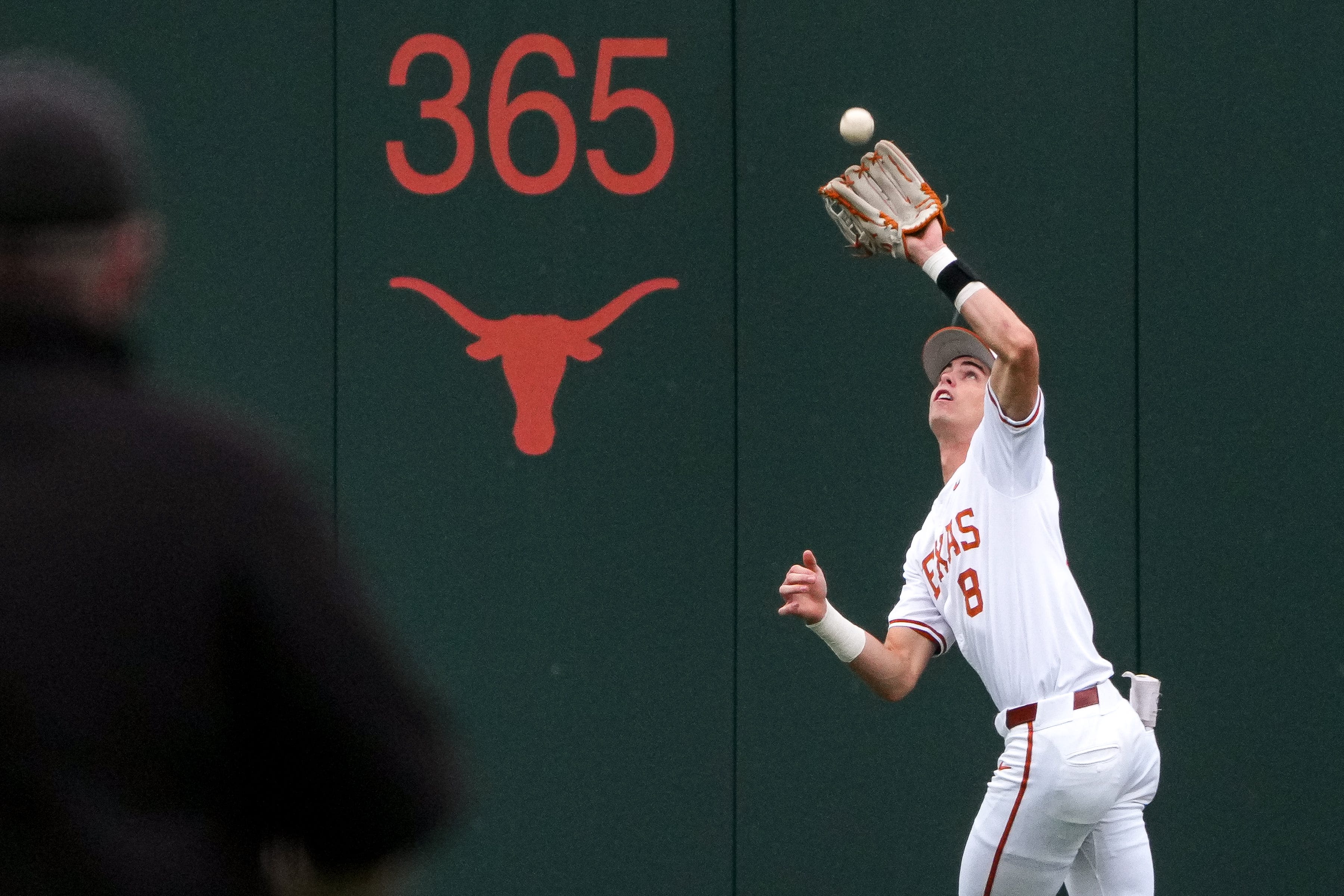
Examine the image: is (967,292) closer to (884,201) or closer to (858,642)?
(884,201)

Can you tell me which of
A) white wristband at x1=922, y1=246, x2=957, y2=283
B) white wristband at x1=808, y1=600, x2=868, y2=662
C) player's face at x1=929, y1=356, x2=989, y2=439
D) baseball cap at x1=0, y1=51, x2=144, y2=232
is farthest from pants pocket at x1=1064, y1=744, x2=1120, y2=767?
baseball cap at x1=0, y1=51, x2=144, y2=232

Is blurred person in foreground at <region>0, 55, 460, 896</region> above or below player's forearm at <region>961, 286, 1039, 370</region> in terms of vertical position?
below

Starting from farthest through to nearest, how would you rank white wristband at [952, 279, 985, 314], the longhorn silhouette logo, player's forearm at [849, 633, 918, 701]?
the longhorn silhouette logo, player's forearm at [849, 633, 918, 701], white wristband at [952, 279, 985, 314]

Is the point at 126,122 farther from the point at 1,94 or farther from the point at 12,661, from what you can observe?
the point at 12,661

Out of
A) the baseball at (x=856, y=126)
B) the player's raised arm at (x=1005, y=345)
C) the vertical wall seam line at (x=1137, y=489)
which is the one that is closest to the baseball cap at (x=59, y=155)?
the player's raised arm at (x=1005, y=345)

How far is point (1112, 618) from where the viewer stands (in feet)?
18.0

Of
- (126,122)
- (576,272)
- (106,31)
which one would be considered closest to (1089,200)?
(576,272)

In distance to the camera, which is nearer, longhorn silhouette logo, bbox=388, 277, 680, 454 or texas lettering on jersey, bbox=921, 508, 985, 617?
texas lettering on jersey, bbox=921, 508, 985, 617

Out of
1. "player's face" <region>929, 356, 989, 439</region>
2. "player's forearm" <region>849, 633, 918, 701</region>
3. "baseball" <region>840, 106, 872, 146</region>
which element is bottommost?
"player's forearm" <region>849, 633, 918, 701</region>

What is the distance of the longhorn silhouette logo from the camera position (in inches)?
220

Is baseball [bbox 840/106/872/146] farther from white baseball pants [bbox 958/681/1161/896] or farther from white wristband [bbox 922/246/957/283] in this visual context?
white baseball pants [bbox 958/681/1161/896]

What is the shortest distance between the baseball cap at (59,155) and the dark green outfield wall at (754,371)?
4230 mm

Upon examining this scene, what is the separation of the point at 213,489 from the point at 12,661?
0.21 meters

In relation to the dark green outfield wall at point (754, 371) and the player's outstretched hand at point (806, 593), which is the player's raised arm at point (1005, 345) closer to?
the player's outstretched hand at point (806, 593)
